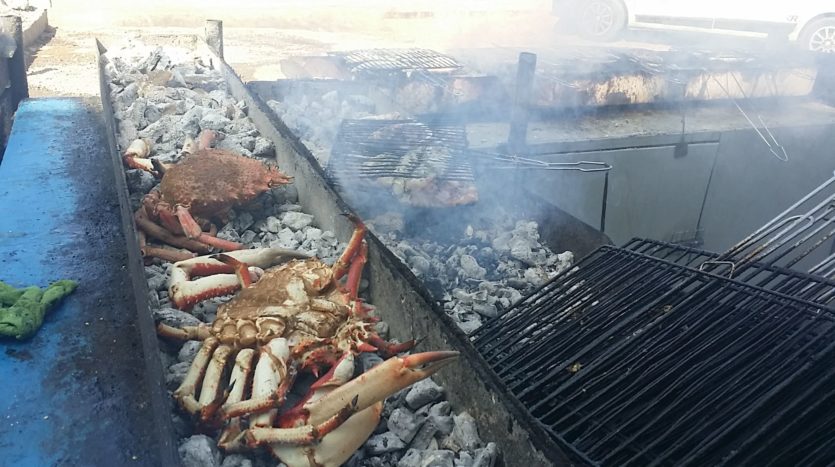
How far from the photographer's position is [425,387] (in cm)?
305

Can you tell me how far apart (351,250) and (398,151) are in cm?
265

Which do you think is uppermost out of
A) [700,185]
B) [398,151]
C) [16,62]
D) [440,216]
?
[16,62]

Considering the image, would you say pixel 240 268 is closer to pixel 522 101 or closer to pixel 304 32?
pixel 522 101

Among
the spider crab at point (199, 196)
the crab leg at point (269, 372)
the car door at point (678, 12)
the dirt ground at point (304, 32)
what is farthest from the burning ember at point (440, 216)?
the car door at point (678, 12)

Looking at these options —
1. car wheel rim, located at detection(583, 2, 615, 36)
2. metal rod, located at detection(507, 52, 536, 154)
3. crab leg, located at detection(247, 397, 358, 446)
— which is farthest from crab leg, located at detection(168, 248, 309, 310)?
car wheel rim, located at detection(583, 2, 615, 36)

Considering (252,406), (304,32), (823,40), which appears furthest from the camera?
(304,32)

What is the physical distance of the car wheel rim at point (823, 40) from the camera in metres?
13.8

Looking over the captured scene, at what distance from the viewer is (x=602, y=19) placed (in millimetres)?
17016

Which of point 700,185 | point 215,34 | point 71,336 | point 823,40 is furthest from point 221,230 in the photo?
point 823,40

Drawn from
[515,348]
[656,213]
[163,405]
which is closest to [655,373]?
[515,348]

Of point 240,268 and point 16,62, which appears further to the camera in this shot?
point 16,62

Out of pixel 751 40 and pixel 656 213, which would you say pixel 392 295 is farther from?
pixel 751 40

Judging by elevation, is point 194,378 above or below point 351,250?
below

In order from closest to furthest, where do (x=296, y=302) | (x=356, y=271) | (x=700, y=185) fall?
(x=296, y=302)
(x=356, y=271)
(x=700, y=185)
